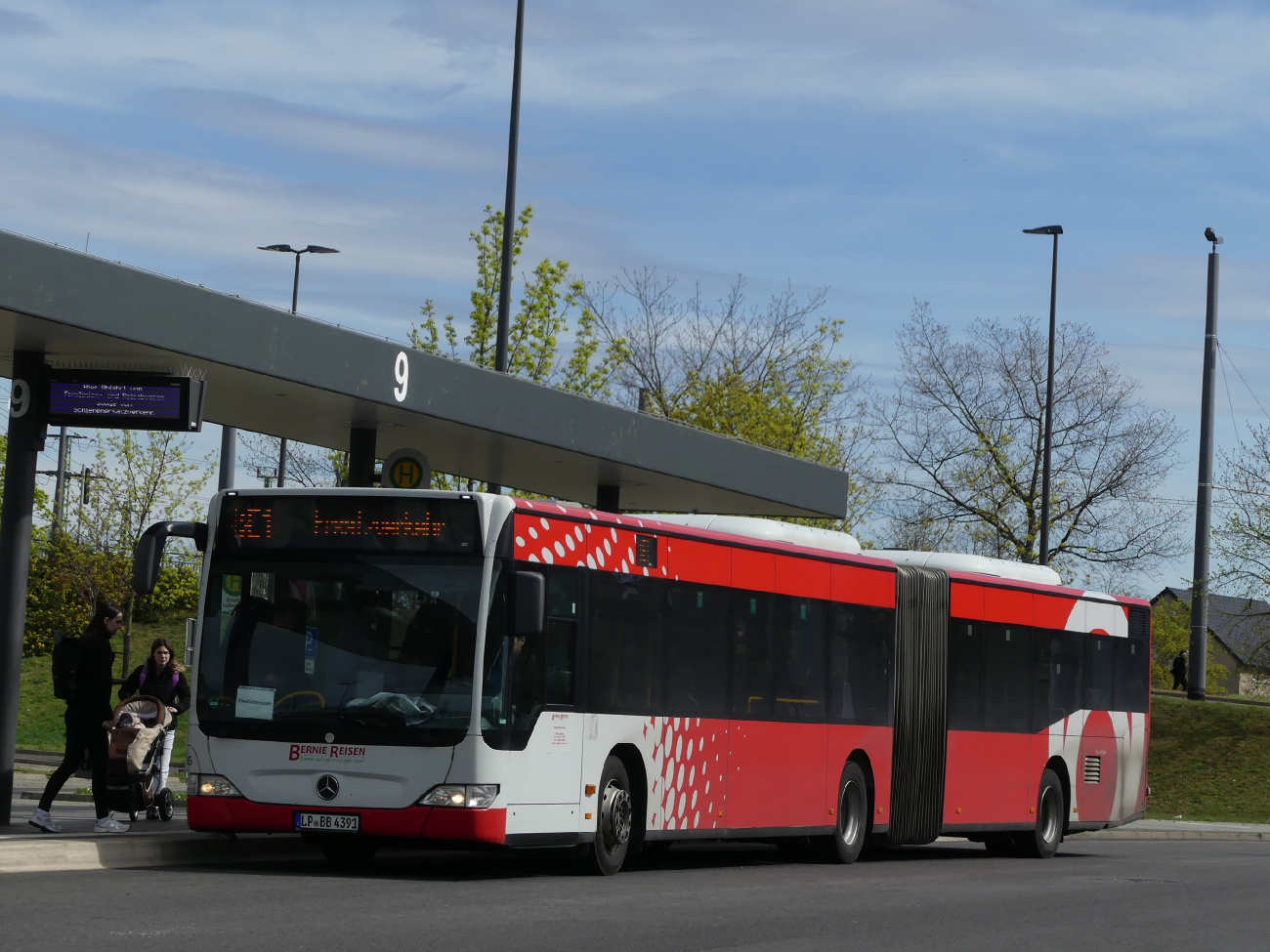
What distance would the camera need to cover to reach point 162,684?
17703mm

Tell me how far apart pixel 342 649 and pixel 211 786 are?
1.39 metres

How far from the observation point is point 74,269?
14641 millimetres

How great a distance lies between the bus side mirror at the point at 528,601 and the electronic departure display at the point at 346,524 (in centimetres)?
52

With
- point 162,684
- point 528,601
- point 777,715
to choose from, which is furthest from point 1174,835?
point 528,601

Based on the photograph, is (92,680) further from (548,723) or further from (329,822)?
(548,723)

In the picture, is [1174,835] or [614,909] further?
[1174,835]

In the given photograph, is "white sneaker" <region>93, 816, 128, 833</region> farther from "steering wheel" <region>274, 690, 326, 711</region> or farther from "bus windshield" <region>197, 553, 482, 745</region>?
"steering wheel" <region>274, 690, 326, 711</region>

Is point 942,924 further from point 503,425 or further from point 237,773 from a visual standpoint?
point 503,425

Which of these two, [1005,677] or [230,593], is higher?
[230,593]

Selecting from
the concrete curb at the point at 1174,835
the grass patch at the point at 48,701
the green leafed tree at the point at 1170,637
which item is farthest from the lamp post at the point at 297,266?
the green leafed tree at the point at 1170,637

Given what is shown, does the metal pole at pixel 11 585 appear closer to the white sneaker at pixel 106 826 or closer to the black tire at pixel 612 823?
the white sneaker at pixel 106 826

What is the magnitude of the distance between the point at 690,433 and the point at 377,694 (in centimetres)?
1042

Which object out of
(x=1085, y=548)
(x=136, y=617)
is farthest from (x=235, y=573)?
(x=136, y=617)

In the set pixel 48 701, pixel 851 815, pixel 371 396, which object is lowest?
pixel 48 701
